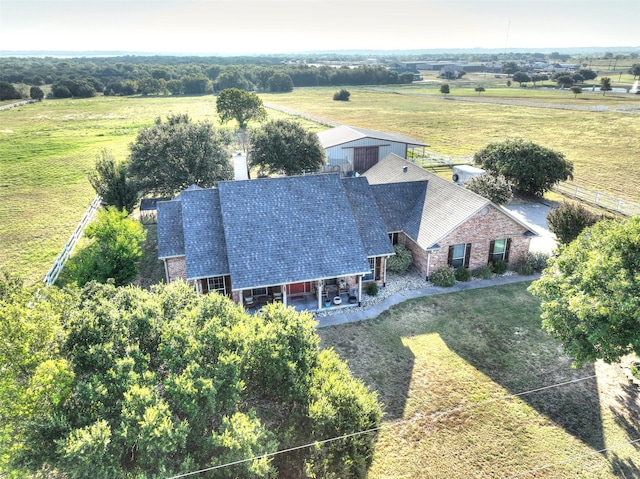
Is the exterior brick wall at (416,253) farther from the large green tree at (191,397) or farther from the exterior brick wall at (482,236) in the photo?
the large green tree at (191,397)

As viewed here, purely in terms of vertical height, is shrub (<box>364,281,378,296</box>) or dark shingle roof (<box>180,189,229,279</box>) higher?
dark shingle roof (<box>180,189,229,279</box>)

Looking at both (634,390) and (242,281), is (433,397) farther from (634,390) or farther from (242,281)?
(242,281)

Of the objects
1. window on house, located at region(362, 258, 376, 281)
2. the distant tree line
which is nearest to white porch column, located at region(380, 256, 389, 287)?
window on house, located at region(362, 258, 376, 281)

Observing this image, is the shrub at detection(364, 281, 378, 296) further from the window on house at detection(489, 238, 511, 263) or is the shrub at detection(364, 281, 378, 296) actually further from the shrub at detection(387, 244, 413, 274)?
the window on house at detection(489, 238, 511, 263)

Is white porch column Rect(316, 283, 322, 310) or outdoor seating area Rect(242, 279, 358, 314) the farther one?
outdoor seating area Rect(242, 279, 358, 314)

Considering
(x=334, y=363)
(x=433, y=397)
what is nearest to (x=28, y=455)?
(x=334, y=363)

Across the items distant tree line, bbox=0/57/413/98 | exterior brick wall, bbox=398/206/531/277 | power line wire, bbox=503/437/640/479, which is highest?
distant tree line, bbox=0/57/413/98

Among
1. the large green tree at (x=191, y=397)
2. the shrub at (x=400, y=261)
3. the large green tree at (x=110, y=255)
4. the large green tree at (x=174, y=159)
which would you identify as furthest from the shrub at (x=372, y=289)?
the large green tree at (x=174, y=159)
